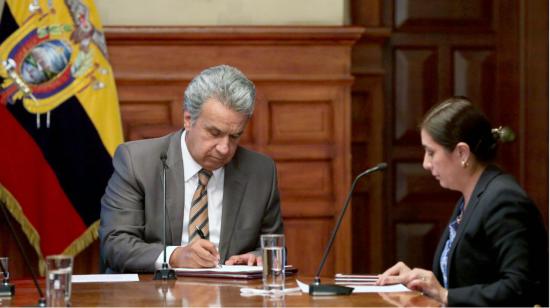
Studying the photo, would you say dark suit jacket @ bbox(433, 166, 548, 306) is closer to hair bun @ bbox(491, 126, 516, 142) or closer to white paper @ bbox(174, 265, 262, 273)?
hair bun @ bbox(491, 126, 516, 142)

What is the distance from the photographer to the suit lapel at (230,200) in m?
4.01

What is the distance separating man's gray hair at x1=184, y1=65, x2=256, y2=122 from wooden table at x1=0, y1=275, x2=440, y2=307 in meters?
0.77

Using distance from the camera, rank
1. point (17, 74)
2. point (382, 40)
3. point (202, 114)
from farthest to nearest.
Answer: point (382, 40), point (17, 74), point (202, 114)

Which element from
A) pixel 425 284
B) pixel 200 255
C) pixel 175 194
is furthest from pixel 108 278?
pixel 425 284

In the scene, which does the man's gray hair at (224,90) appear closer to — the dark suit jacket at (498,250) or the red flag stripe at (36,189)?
the dark suit jacket at (498,250)

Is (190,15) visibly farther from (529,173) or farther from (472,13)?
(529,173)

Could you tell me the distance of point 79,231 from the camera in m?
5.16

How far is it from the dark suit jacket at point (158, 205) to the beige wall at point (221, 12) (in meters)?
1.40

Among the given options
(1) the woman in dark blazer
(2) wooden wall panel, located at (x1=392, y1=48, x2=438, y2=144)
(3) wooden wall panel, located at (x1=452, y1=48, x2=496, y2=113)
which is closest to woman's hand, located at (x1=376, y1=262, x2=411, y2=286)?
(1) the woman in dark blazer

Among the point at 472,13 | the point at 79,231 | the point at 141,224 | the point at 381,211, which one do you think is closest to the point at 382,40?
the point at 472,13

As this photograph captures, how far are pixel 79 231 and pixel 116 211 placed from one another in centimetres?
125

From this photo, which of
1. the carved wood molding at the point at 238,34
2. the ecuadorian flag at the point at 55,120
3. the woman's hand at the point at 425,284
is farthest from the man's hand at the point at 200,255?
the carved wood molding at the point at 238,34

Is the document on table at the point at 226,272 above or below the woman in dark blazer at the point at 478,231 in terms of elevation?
below

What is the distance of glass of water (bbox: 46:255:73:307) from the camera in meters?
2.75
